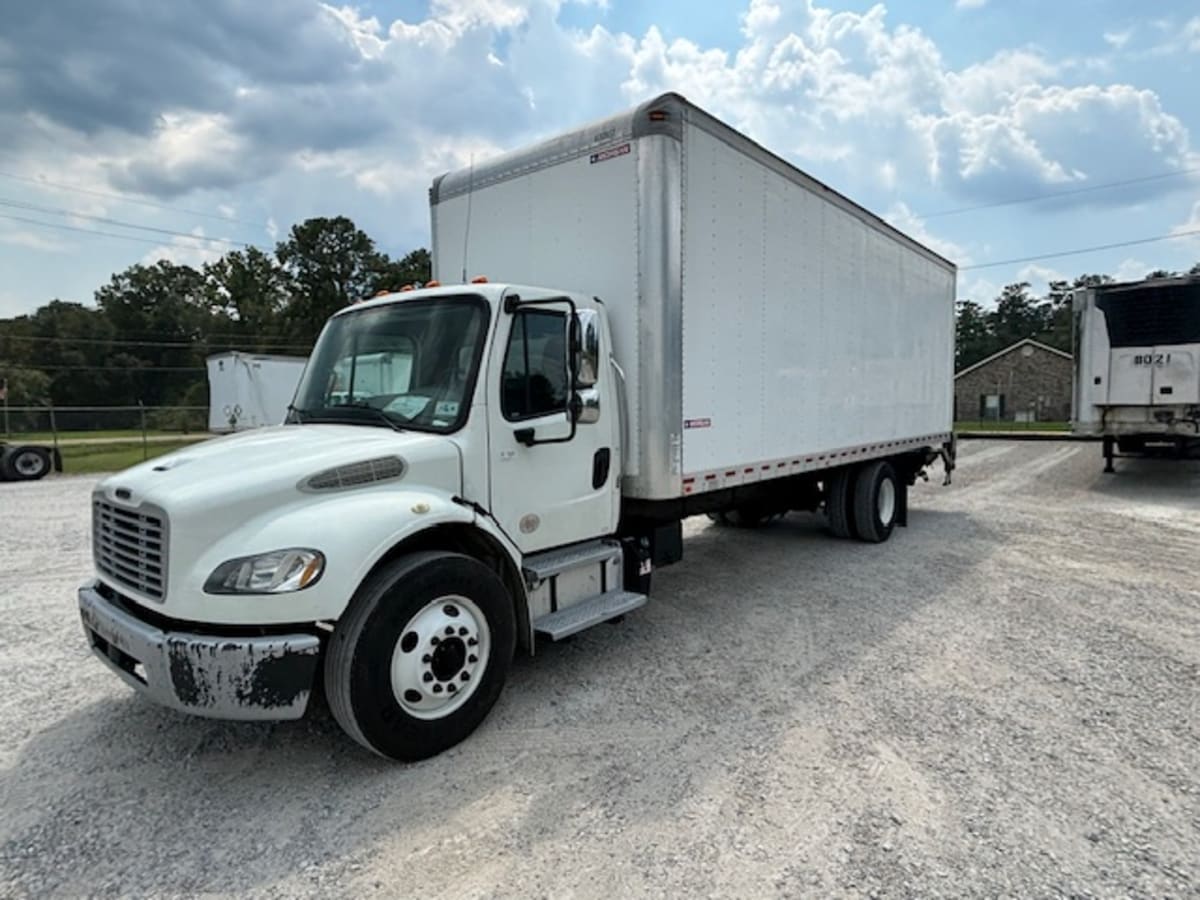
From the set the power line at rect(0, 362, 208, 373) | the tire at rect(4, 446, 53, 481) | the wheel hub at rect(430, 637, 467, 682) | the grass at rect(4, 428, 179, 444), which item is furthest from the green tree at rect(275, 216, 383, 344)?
the wheel hub at rect(430, 637, 467, 682)

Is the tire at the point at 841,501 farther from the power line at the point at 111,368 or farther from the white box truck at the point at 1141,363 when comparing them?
the power line at the point at 111,368

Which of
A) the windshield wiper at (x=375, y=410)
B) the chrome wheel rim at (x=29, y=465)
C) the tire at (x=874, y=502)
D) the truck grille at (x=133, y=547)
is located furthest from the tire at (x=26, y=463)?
the tire at (x=874, y=502)

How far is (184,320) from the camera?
74750 mm

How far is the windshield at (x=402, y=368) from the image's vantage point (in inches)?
156

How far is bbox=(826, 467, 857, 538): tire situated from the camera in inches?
337

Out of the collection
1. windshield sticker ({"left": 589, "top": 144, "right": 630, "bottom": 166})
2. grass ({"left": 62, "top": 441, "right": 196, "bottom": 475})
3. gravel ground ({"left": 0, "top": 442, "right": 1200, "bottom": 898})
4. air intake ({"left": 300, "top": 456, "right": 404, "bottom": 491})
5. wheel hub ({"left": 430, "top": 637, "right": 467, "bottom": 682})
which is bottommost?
gravel ground ({"left": 0, "top": 442, "right": 1200, "bottom": 898})

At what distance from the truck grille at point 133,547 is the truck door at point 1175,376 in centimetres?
1660

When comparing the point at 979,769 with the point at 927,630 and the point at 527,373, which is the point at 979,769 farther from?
the point at 527,373

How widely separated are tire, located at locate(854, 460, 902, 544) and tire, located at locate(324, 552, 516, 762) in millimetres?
5899

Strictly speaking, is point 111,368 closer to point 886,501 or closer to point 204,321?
point 204,321

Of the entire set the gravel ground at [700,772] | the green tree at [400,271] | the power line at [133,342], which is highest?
the green tree at [400,271]

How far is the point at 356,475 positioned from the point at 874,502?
22.5 feet

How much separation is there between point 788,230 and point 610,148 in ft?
7.16

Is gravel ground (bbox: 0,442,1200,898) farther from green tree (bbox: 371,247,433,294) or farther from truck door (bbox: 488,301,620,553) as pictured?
green tree (bbox: 371,247,433,294)
